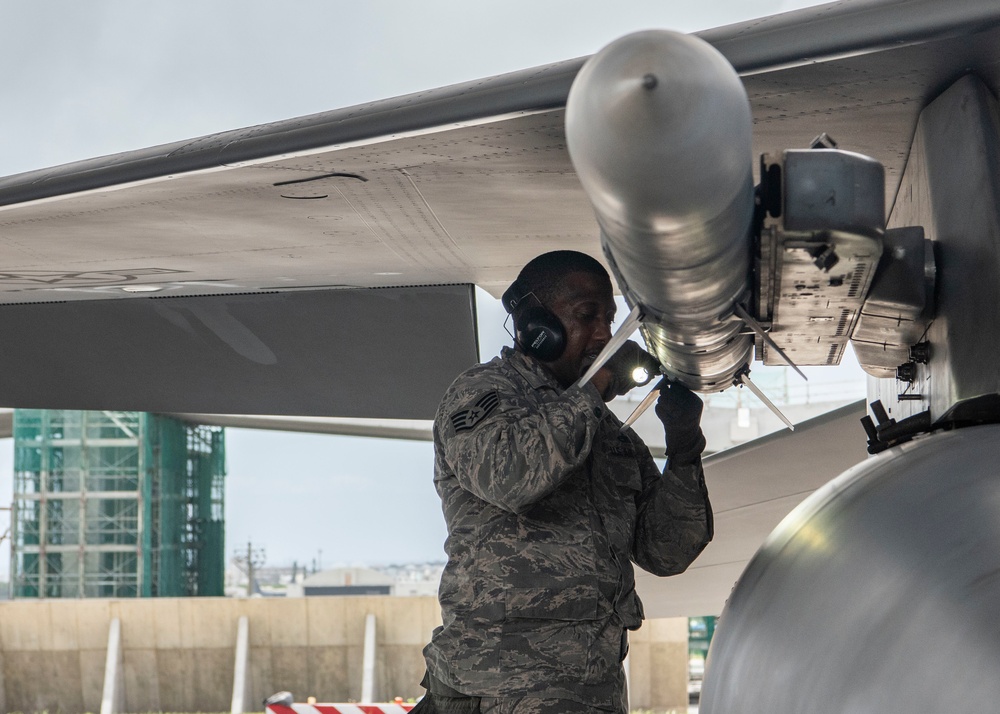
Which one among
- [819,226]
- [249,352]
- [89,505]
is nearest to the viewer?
[819,226]

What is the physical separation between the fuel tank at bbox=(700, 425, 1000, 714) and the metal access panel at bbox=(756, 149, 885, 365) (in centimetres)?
36

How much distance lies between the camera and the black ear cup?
2744 millimetres

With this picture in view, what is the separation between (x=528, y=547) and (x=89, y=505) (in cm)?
2603

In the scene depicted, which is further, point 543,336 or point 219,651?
point 219,651

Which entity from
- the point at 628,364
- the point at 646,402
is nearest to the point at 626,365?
the point at 628,364

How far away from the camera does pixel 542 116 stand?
8.39 ft

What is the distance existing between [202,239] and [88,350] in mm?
1828

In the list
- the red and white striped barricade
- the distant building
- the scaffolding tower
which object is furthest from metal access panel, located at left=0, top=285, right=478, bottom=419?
the distant building

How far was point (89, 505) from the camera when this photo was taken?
26312mm

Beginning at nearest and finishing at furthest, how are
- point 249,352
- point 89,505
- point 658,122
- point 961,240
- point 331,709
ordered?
point 658,122 → point 961,240 → point 249,352 → point 331,709 → point 89,505

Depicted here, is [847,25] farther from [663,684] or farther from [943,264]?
[663,684]

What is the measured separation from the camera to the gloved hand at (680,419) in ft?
9.36

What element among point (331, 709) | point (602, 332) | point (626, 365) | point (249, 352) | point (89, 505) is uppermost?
point (89, 505)

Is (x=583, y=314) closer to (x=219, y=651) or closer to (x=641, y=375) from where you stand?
(x=641, y=375)
